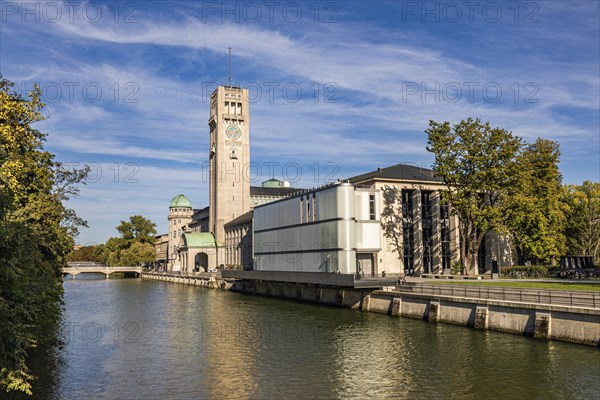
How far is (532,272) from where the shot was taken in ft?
226

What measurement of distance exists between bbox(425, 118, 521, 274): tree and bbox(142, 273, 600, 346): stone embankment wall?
17305mm

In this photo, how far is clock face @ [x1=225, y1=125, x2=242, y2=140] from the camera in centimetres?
14825

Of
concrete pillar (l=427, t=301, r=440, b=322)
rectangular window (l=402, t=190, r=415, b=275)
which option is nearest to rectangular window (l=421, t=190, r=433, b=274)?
rectangular window (l=402, t=190, r=415, b=275)

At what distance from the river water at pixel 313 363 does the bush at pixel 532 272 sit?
26.0 m

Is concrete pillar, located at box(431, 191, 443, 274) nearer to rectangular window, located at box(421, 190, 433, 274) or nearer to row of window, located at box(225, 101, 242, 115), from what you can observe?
rectangular window, located at box(421, 190, 433, 274)

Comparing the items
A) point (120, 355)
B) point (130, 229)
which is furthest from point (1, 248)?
point (130, 229)

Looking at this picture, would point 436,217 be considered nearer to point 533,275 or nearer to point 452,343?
point 533,275

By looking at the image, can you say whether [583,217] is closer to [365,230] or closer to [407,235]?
[407,235]

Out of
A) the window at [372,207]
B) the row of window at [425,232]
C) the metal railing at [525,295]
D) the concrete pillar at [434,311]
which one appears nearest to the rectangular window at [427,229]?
the row of window at [425,232]

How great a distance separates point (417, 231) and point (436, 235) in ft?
11.4

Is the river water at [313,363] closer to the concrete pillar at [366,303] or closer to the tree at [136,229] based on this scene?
the concrete pillar at [366,303]

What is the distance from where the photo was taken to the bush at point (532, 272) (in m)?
67.5

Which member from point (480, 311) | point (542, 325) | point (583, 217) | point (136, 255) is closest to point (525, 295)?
point (542, 325)

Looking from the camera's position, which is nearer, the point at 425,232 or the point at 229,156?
the point at 425,232
